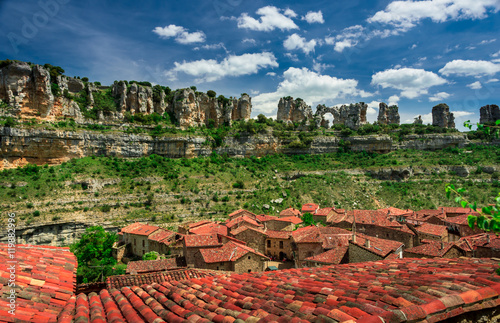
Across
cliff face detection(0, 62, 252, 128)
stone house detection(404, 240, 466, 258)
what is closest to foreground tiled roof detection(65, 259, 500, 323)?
stone house detection(404, 240, 466, 258)

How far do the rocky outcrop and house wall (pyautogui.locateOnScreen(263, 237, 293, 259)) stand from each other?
50607 millimetres

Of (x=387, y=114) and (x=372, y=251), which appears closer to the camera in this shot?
(x=372, y=251)

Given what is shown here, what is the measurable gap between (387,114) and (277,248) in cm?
8456

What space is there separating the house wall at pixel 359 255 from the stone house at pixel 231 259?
265 inches

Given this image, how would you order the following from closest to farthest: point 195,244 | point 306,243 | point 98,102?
1. point 195,244
2. point 306,243
3. point 98,102

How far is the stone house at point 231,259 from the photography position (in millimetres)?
19016

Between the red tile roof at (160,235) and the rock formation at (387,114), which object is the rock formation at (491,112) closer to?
the rock formation at (387,114)

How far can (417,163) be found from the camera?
60.8 meters

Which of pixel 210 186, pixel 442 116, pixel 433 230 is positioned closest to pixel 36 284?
pixel 433 230

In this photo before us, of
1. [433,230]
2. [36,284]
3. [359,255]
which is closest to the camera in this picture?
[36,284]

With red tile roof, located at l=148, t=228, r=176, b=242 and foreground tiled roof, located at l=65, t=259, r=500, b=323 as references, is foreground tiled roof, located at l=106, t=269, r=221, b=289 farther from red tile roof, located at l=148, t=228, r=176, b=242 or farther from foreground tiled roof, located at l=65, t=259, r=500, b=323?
red tile roof, located at l=148, t=228, r=176, b=242

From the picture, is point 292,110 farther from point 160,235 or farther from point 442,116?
point 160,235

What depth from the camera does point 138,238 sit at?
31.3 metres

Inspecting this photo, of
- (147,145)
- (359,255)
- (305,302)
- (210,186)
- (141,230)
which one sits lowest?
(141,230)
